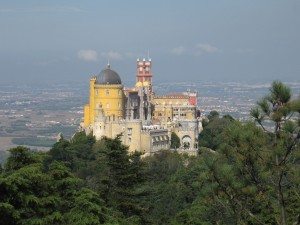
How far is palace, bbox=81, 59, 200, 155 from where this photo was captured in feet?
173

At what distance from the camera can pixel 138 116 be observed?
2318 inches

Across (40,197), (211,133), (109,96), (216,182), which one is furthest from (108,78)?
(216,182)

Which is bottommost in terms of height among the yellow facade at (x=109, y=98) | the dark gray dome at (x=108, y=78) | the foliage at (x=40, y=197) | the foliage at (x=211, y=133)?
the foliage at (x=211, y=133)

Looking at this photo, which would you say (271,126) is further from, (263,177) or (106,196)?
(106,196)

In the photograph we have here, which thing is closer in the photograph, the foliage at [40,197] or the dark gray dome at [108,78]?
the foliage at [40,197]

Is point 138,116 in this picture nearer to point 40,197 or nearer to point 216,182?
point 40,197

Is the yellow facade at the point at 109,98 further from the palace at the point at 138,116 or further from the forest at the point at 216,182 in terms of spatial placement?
the forest at the point at 216,182

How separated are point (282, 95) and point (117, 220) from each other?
25.5ft

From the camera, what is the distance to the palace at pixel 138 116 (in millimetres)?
52812

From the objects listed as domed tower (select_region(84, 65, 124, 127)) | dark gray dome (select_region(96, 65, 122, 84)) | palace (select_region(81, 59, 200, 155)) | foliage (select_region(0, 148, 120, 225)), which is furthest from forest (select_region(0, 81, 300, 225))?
dark gray dome (select_region(96, 65, 122, 84))

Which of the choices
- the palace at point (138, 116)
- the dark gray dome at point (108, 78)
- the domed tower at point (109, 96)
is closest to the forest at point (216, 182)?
the palace at point (138, 116)

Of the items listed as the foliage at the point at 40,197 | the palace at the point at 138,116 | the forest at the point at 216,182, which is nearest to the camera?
the forest at the point at 216,182

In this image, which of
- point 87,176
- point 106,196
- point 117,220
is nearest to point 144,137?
point 87,176

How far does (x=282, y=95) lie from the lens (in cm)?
1402
